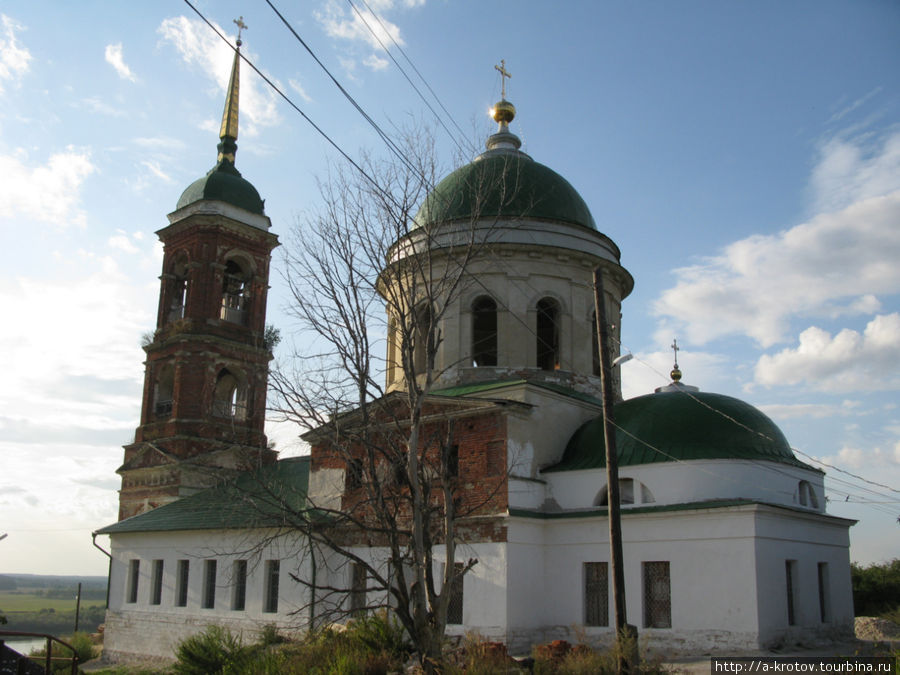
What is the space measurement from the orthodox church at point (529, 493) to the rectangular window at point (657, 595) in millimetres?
40

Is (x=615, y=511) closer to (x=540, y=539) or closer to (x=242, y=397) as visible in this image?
(x=540, y=539)

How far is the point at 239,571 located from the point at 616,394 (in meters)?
11.6

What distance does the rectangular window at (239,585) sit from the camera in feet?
76.3

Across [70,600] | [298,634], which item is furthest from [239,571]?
[70,600]

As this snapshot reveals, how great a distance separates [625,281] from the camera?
2500 centimetres

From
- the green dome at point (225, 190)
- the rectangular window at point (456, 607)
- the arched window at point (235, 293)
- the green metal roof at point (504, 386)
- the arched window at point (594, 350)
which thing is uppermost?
the green dome at point (225, 190)

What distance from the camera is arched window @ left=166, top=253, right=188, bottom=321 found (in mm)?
33031

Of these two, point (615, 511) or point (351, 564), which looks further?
point (351, 564)

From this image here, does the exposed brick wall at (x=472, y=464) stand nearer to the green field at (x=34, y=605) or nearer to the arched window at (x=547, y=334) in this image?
the arched window at (x=547, y=334)

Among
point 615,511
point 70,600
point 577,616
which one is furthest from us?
point 70,600

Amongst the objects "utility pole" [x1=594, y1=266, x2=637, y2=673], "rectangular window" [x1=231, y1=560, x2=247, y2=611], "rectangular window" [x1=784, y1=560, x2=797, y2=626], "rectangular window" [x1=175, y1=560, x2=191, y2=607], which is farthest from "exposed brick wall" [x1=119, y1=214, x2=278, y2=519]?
"rectangular window" [x1=784, y1=560, x2=797, y2=626]

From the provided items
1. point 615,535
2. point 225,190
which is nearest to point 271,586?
point 615,535

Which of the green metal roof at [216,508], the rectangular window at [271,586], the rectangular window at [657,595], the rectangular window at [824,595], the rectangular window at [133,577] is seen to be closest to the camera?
the rectangular window at [657,595]

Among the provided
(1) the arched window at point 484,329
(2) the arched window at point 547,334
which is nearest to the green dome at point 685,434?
(2) the arched window at point 547,334
